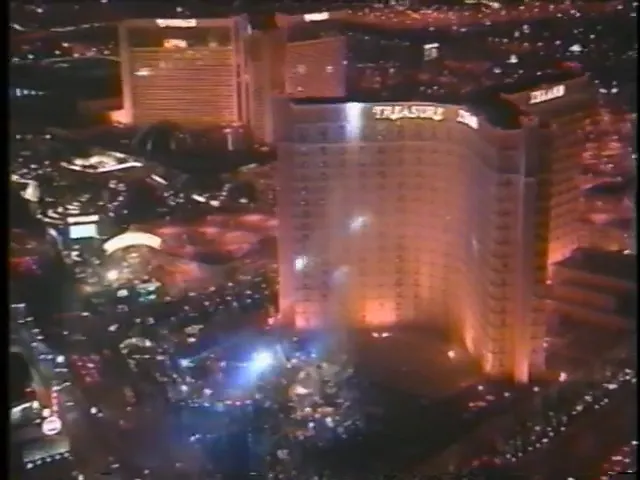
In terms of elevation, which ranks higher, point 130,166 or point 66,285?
point 130,166

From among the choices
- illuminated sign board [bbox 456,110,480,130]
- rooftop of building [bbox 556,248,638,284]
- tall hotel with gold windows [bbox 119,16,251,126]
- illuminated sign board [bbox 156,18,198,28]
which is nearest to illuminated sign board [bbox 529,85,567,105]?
illuminated sign board [bbox 456,110,480,130]

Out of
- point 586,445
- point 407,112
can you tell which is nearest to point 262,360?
point 407,112

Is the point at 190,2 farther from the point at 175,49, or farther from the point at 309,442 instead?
the point at 309,442

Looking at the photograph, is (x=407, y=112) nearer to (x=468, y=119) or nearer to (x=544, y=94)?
(x=468, y=119)

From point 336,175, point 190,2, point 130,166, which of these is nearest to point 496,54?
point 336,175

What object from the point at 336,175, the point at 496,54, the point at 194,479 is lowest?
the point at 194,479
